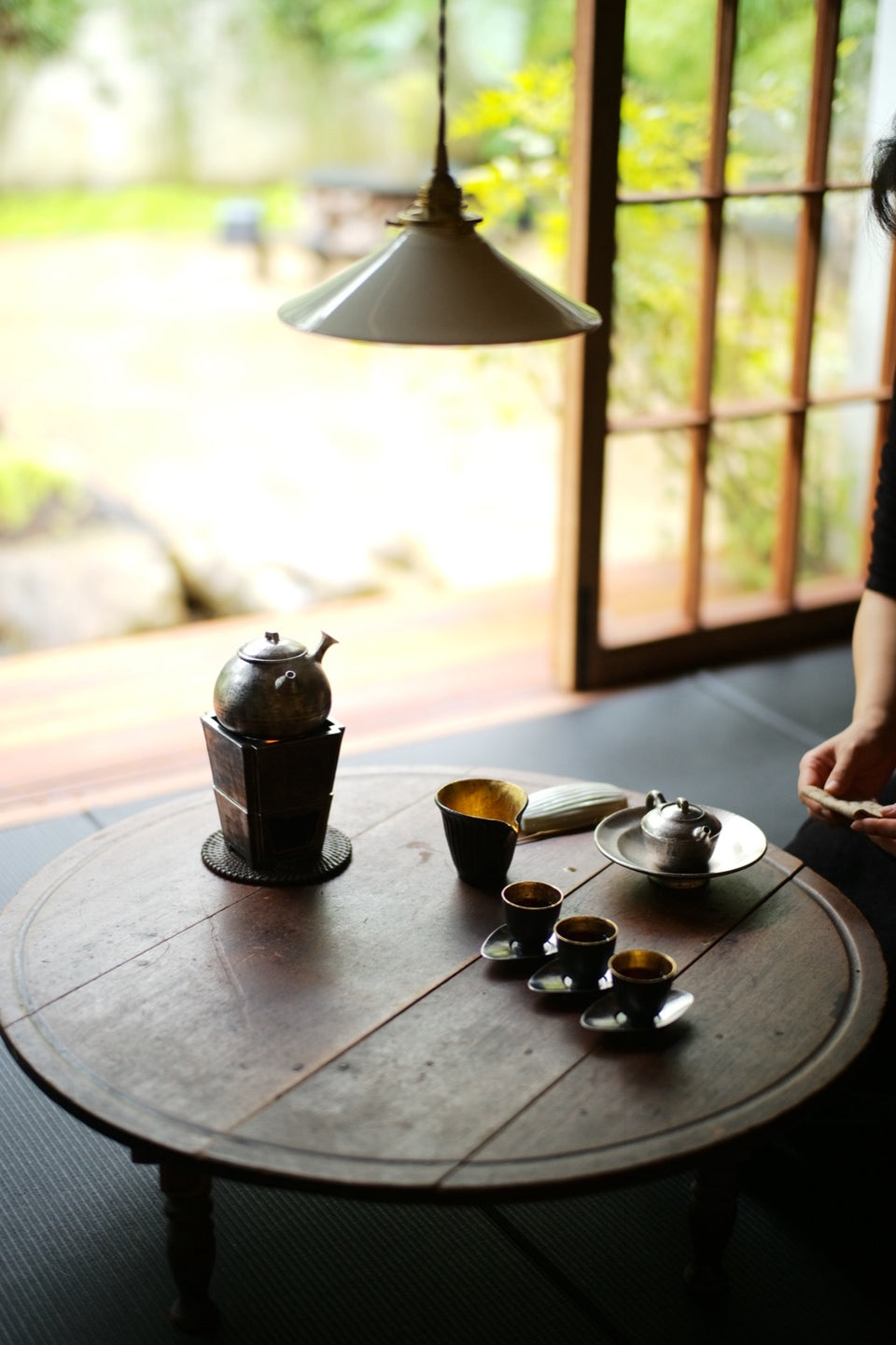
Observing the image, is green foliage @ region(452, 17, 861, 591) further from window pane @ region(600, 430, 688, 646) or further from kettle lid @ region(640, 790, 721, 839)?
kettle lid @ region(640, 790, 721, 839)

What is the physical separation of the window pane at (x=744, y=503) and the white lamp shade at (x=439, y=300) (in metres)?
2.30

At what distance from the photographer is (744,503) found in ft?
12.4

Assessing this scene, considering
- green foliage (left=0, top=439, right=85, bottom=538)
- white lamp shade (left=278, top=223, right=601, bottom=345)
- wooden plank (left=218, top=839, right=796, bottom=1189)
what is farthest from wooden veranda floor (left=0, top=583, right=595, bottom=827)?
green foliage (left=0, top=439, right=85, bottom=538)

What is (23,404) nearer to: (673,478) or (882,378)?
(673,478)

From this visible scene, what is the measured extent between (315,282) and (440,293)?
28.1 ft

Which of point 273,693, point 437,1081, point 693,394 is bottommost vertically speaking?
point 437,1081

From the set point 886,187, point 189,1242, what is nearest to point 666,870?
point 189,1242

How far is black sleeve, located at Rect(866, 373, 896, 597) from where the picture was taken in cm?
200

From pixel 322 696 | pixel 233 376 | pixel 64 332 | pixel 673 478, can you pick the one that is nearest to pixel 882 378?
pixel 673 478

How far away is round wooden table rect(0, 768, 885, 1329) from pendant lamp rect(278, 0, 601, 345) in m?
0.65

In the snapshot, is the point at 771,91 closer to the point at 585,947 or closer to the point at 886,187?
the point at 886,187

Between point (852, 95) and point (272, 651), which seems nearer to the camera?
point (272, 651)

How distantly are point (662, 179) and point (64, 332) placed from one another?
6692 mm

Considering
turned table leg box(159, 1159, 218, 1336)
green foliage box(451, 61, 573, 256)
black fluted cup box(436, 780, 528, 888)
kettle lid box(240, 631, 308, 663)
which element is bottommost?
turned table leg box(159, 1159, 218, 1336)
